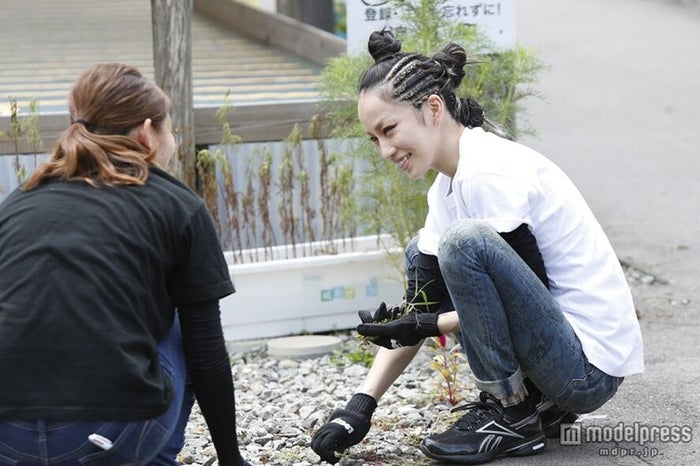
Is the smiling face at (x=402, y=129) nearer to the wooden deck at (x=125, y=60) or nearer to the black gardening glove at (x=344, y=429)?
the black gardening glove at (x=344, y=429)

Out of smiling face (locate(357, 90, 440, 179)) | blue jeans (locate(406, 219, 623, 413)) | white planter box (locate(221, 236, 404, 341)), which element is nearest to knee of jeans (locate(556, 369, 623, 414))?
blue jeans (locate(406, 219, 623, 413))

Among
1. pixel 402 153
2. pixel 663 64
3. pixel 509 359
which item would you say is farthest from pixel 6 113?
pixel 663 64

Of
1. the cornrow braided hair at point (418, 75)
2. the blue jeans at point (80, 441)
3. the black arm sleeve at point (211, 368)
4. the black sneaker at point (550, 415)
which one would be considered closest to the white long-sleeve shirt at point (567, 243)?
the cornrow braided hair at point (418, 75)

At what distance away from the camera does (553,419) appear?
3.32 metres

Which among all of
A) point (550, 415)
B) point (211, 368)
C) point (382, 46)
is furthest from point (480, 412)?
point (382, 46)

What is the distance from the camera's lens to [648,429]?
3.44 metres

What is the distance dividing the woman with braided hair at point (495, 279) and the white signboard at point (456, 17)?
1.54m

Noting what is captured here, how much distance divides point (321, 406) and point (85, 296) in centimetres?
167

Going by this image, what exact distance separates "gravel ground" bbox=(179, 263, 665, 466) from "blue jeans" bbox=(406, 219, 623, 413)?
1.43 feet

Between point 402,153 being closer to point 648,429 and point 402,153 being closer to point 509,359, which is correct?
Answer: point 509,359

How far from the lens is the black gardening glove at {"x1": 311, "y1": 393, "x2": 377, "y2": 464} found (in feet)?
10.2

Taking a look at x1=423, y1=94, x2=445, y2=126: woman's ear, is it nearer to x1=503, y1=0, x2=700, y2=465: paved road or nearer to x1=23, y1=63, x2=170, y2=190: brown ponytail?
x1=23, y1=63, x2=170, y2=190: brown ponytail

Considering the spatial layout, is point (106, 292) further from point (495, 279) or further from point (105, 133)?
point (495, 279)

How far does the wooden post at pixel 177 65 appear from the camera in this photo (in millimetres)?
4730
